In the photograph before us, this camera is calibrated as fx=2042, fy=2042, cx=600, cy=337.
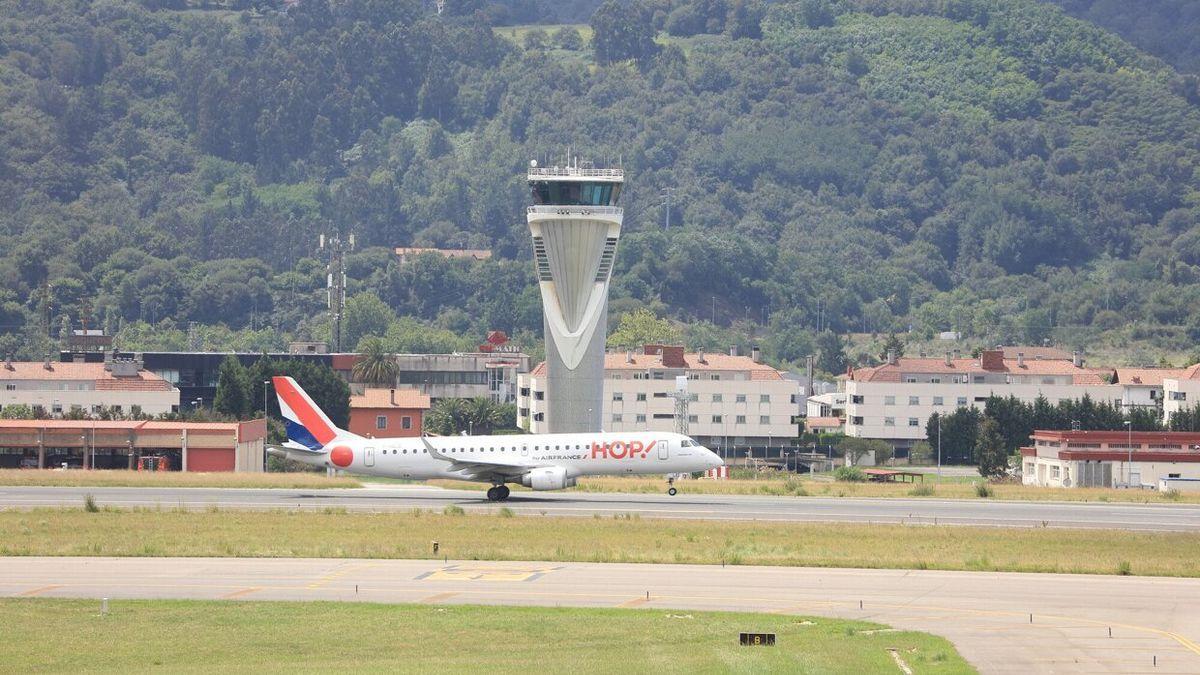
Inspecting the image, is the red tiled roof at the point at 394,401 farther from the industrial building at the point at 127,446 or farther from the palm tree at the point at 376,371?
the industrial building at the point at 127,446

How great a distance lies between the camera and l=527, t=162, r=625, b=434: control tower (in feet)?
452

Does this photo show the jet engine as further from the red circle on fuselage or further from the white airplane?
the red circle on fuselage

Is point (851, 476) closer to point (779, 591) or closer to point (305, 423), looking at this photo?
point (305, 423)

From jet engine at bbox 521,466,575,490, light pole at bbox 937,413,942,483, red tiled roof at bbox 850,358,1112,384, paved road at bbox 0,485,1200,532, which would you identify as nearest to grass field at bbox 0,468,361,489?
paved road at bbox 0,485,1200,532

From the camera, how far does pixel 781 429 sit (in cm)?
17012

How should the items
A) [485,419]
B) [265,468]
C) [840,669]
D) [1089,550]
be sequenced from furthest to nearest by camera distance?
[485,419] → [265,468] → [1089,550] → [840,669]

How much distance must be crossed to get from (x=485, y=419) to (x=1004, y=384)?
46657 millimetres

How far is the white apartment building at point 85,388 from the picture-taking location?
15400cm

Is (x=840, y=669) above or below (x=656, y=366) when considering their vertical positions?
below

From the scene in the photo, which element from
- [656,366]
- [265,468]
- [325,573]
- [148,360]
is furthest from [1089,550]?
[148,360]

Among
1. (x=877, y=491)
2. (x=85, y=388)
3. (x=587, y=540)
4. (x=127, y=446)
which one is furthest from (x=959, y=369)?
(x=587, y=540)

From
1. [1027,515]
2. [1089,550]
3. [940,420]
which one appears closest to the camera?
[1089,550]

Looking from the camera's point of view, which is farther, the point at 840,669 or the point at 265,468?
the point at 265,468

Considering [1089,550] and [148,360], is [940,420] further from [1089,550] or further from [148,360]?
[1089,550]
